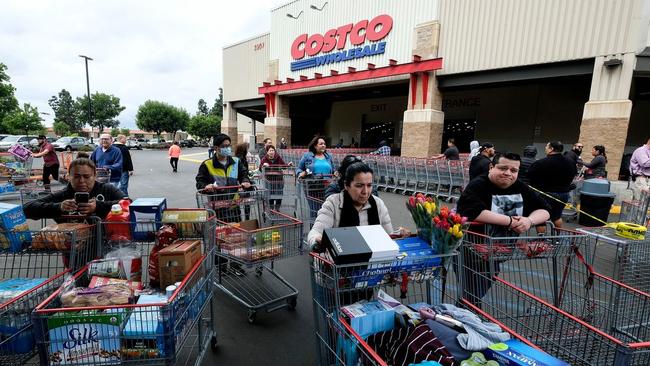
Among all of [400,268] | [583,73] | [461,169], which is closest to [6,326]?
[400,268]

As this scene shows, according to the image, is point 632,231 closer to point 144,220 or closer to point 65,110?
point 144,220

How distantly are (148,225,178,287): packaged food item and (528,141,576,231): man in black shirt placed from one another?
517cm

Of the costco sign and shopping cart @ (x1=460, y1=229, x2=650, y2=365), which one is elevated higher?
the costco sign

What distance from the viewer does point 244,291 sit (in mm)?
3738

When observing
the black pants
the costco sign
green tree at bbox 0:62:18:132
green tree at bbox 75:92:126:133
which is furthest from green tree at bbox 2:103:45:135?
the black pants

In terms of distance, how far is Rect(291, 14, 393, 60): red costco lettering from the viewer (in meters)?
15.5

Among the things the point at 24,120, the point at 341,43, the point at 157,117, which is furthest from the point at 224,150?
the point at 157,117

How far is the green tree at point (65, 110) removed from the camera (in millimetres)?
78188

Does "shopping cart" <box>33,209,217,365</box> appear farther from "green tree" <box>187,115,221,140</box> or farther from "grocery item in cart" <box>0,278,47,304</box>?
"green tree" <box>187,115,221,140</box>

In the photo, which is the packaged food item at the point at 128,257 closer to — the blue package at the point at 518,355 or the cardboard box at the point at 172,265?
the cardboard box at the point at 172,265

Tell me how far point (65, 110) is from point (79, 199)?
112806 millimetres

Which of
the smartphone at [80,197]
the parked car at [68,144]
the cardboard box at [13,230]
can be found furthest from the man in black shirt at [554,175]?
the parked car at [68,144]

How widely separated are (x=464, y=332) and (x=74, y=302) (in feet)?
6.93

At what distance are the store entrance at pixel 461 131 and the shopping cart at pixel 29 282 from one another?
1876 centimetres
